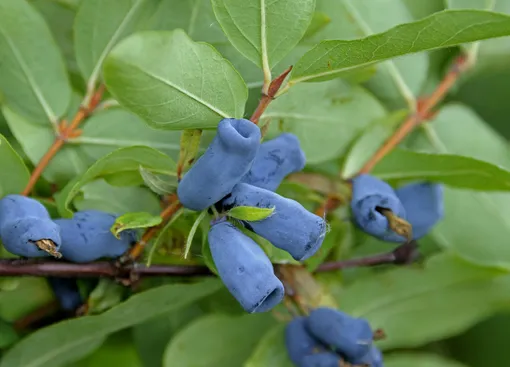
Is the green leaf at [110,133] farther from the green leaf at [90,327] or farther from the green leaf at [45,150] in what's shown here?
the green leaf at [90,327]

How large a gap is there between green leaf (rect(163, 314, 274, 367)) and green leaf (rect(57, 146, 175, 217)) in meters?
0.23

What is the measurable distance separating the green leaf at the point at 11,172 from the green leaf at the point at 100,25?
0.13 metres

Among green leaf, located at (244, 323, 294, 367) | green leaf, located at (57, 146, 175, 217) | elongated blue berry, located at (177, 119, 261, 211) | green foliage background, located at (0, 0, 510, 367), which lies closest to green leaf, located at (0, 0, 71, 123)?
green foliage background, located at (0, 0, 510, 367)

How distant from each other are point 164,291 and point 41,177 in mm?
160

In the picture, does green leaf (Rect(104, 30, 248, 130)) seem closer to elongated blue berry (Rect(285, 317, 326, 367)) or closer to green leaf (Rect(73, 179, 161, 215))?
green leaf (Rect(73, 179, 161, 215))

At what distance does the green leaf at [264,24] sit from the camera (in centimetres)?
57

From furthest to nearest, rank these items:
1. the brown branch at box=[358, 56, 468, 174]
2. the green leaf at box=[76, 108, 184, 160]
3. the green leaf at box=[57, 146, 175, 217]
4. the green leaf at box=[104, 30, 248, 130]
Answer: the brown branch at box=[358, 56, 468, 174]
the green leaf at box=[76, 108, 184, 160]
the green leaf at box=[57, 146, 175, 217]
the green leaf at box=[104, 30, 248, 130]

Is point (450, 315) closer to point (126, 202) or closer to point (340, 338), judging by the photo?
point (340, 338)

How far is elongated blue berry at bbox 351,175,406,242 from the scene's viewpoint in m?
0.70

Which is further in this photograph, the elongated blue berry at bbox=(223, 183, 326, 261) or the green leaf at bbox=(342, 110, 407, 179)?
the green leaf at bbox=(342, 110, 407, 179)

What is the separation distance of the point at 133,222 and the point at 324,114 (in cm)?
26

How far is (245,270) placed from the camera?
20.9 inches

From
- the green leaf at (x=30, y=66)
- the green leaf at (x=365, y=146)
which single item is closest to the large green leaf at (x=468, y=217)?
the green leaf at (x=365, y=146)

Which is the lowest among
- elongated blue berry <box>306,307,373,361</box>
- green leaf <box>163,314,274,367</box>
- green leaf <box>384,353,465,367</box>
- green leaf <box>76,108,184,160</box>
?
green leaf <box>384,353,465,367</box>
